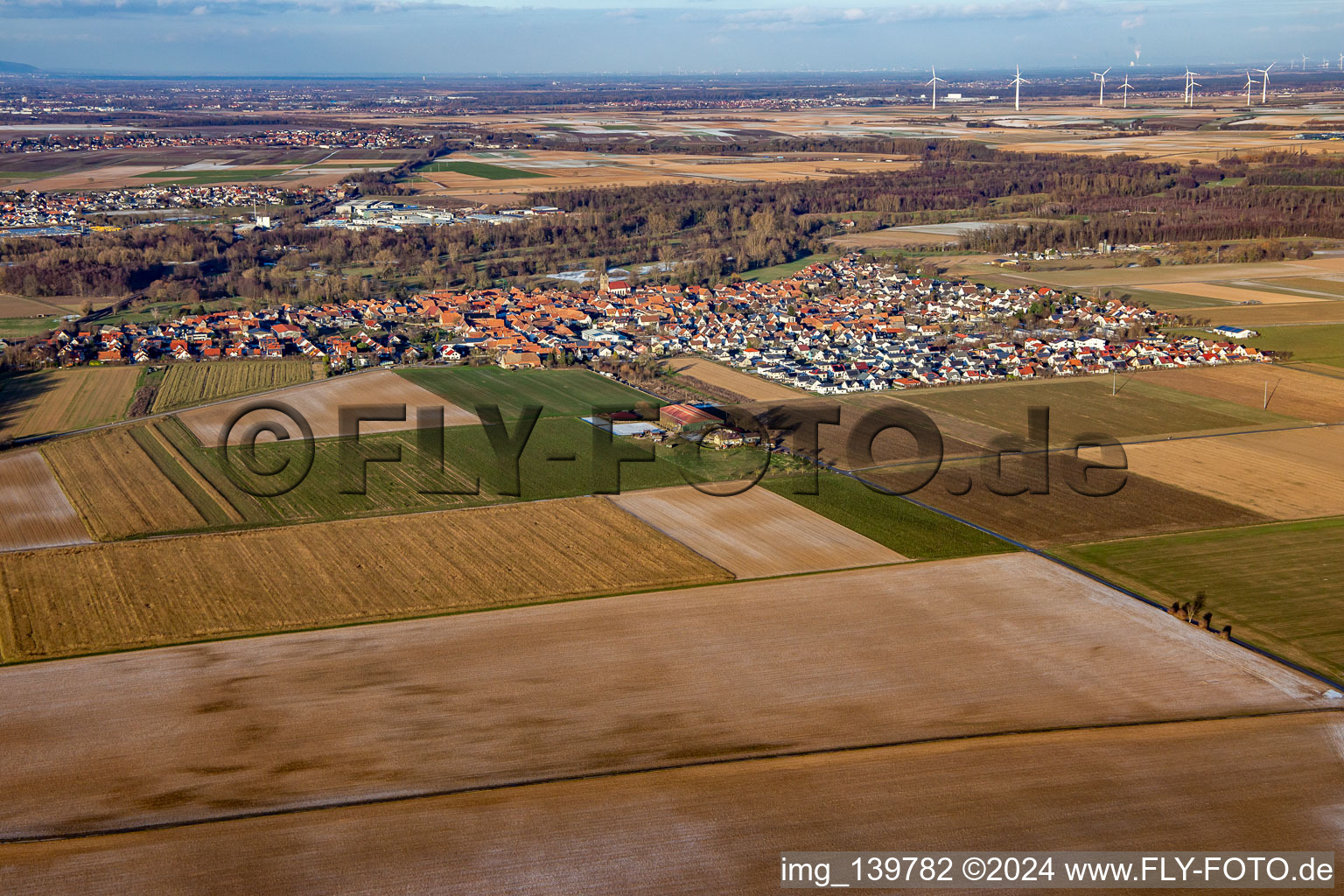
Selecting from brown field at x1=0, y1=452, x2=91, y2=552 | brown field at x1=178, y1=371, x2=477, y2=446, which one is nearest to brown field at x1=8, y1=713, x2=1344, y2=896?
brown field at x1=0, y1=452, x2=91, y2=552

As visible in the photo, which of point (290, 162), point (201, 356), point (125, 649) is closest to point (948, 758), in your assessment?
point (125, 649)

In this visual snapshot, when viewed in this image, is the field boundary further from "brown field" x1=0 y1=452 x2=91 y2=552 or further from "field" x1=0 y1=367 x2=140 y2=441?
"field" x1=0 y1=367 x2=140 y2=441

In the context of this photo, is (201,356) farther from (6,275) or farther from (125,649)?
(125,649)

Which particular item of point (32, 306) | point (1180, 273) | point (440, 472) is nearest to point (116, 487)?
point (440, 472)

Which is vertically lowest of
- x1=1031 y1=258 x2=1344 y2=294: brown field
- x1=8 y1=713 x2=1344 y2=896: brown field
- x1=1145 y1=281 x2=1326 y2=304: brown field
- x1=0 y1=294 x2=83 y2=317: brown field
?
x1=8 y1=713 x2=1344 y2=896: brown field

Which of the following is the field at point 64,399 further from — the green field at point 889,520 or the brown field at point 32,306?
the green field at point 889,520

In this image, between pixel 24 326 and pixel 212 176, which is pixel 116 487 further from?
pixel 212 176
